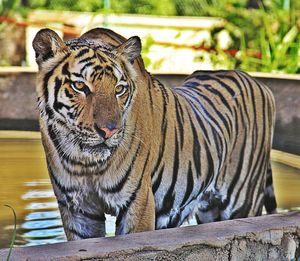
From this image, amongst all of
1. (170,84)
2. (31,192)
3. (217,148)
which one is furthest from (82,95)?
(170,84)

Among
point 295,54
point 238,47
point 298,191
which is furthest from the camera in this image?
point 238,47

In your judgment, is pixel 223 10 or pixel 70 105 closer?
pixel 70 105

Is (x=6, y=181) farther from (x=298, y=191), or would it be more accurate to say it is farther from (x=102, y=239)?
(x=102, y=239)

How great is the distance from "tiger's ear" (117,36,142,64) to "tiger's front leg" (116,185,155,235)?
0.59 meters

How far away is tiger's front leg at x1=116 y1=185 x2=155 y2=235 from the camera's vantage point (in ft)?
15.7

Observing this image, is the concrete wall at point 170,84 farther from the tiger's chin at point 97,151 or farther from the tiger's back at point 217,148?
the tiger's chin at point 97,151

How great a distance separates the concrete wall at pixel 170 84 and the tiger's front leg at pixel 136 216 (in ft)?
18.5

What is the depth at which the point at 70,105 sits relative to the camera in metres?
4.60

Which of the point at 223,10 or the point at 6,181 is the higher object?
the point at 223,10

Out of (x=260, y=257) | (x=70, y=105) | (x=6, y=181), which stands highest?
(x=70, y=105)

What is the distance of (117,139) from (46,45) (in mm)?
518

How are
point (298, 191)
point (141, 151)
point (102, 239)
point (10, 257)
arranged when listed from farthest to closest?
point (298, 191) < point (141, 151) < point (102, 239) < point (10, 257)

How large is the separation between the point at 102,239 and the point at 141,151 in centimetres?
A: 69

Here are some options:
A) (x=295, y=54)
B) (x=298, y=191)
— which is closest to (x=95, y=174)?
(x=298, y=191)
